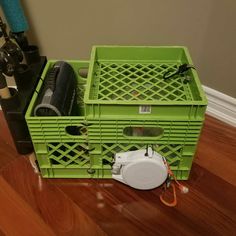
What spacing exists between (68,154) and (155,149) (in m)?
0.28

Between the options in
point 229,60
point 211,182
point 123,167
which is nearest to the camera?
point 123,167

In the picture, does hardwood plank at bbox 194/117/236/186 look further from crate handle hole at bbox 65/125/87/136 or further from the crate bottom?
crate handle hole at bbox 65/125/87/136

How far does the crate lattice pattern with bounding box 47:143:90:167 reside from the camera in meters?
0.89

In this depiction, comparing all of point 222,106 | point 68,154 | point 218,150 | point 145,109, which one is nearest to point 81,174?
point 68,154

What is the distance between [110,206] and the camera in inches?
35.6

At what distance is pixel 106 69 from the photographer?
99 cm

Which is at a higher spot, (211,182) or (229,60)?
(229,60)

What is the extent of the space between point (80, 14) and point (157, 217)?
31.2 inches

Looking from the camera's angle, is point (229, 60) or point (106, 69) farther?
point (229, 60)

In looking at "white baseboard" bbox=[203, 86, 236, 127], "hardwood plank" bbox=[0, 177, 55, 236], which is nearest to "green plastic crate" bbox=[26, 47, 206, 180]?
"hardwood plank" bbox=[0, 177, 55, 236]

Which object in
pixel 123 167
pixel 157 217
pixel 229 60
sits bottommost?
pixel 157 217

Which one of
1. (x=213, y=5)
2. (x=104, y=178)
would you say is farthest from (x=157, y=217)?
(x=213, y=5)

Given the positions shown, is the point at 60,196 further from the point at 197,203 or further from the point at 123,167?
the point at 197,203

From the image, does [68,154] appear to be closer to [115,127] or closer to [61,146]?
[61,146]
